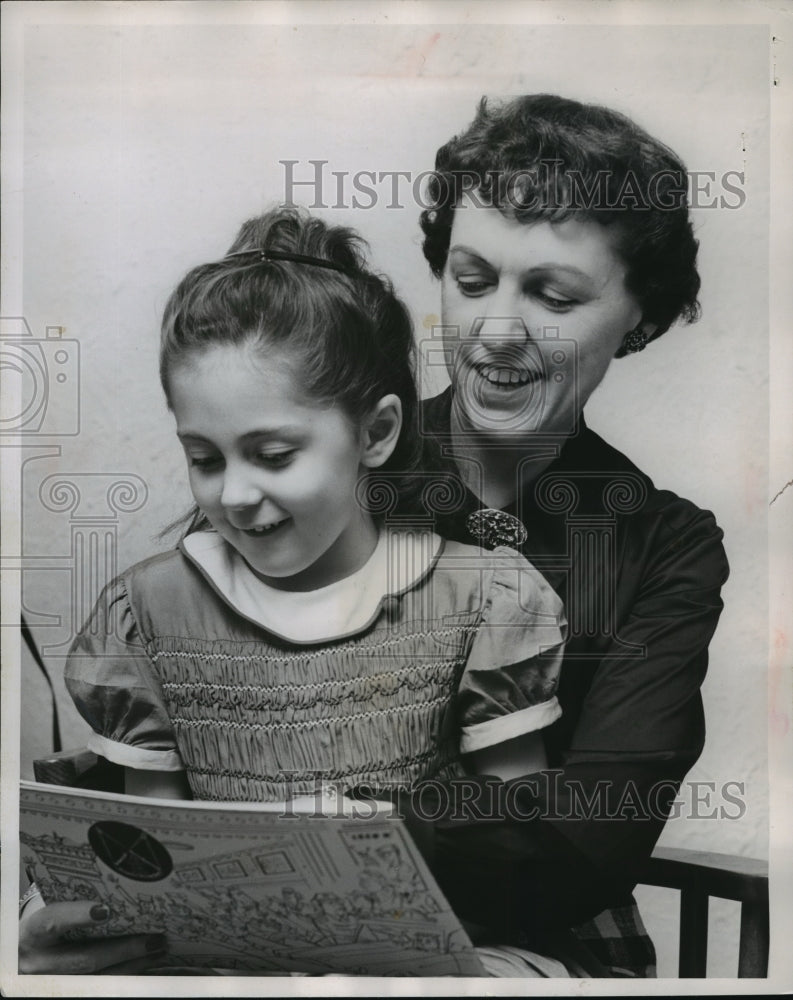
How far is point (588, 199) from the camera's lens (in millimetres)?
1820

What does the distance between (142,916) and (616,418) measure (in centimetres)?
124

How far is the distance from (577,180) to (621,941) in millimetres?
1367

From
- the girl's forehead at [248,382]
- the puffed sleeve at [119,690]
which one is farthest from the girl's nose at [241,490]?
the puffed sleeve at [119,690]

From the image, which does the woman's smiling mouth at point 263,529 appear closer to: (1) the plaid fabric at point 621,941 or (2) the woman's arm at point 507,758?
(2) the woman's arm at point 507,758

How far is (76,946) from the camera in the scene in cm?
192

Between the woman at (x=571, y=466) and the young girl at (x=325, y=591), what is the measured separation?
2.7 inches

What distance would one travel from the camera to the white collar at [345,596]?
1838 mm

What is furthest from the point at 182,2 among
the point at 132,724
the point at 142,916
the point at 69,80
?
the point at 142,916

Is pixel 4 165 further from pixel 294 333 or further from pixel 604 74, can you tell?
pixel 604 74

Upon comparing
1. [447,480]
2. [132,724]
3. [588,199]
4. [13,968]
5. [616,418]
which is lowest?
[13,968]

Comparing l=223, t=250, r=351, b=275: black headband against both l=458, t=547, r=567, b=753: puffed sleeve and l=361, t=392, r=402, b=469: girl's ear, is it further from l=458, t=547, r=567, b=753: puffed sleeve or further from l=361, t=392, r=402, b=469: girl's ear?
l=458, t=547, r=567, b=753: puffed sleeve

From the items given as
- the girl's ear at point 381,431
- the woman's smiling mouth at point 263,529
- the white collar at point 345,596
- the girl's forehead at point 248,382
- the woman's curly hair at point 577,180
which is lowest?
the white collar at point 345,596

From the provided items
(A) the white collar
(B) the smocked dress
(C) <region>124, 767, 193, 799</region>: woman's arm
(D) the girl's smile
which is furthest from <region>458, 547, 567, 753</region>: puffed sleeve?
(C) <region>124, 767, 193, 799</region>: woman's arm

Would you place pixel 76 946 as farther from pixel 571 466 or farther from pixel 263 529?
pixel 571 466
